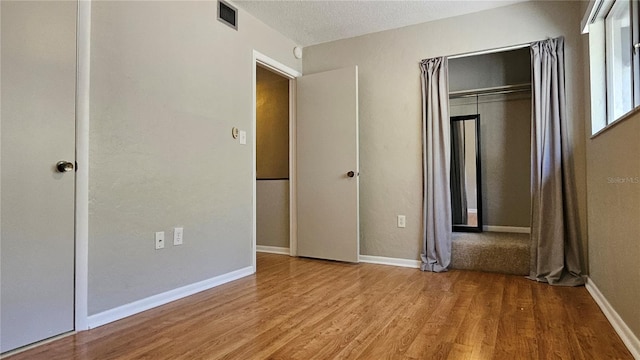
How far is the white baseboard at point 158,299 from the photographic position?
2042 mm

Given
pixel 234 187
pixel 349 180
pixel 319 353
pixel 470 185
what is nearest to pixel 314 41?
pixel 349 180

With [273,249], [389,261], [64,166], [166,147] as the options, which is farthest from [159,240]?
[389,261]

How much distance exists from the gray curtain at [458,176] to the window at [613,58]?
1448 mm

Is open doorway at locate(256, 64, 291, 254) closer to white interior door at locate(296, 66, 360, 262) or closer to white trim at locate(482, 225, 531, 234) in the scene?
white interior door at locate(296, 66, 360, 262)

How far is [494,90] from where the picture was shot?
3910 mm

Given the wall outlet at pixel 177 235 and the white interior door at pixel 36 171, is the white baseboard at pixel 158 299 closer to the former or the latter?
the white interior door at pixel 36 171

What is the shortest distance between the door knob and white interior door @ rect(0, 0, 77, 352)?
18 mm

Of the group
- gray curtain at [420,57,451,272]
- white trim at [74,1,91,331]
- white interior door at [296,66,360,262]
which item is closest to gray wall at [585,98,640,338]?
gray curtain at [420,57,451,272]

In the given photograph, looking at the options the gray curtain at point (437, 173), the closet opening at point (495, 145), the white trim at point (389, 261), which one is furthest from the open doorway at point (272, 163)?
the closet opening at point (495, 145)

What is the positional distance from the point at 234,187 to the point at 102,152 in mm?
1128

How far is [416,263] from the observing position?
11.3 ft

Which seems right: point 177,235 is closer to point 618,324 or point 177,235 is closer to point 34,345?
point 34,345

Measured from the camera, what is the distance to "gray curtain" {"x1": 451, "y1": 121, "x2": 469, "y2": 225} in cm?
396

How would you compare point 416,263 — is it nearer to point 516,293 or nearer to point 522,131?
point 516,293
